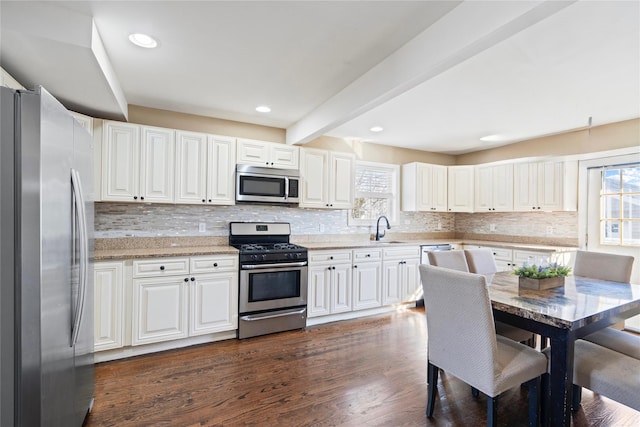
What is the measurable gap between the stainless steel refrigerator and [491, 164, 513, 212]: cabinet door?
16.1 feet

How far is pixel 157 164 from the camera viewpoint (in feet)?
10.2

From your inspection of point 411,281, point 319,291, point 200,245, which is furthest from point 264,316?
point 411,281

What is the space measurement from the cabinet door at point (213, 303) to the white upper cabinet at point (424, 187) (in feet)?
9.56

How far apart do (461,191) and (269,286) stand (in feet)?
11.2

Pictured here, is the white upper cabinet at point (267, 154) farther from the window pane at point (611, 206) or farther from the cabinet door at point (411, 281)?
the window pane at point (611, 206)

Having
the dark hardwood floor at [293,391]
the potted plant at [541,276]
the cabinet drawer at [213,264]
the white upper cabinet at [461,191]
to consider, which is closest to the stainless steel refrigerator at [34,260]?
the dark hardwood floor at [293,391]

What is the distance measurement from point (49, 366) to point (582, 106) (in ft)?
14.6

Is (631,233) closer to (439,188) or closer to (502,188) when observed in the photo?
(502,188)

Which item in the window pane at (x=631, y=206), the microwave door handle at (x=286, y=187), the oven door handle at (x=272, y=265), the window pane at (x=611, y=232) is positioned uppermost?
the microwave door handle at (x=286, y=187)

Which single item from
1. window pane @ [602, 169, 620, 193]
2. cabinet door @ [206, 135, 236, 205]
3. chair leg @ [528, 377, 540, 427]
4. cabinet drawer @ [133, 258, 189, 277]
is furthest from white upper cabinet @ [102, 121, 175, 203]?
window pane @ [602, 169, 620, 193]

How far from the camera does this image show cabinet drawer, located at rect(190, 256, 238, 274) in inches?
118

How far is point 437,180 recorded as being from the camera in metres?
4.95

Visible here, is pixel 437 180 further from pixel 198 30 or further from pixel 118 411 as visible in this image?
pixel 118 411

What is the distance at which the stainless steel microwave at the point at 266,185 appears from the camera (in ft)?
11.4
